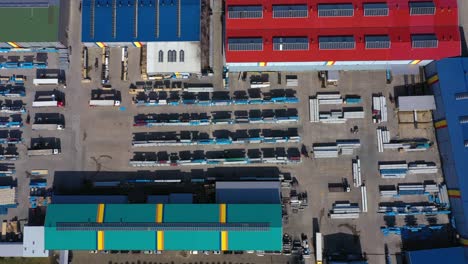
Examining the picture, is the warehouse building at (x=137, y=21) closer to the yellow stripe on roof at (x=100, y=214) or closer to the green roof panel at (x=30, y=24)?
the green roof panel at (x=30, y=24)

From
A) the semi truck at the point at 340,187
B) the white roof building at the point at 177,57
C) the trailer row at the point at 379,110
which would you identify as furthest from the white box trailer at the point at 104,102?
the trailer row at the point at 379,110

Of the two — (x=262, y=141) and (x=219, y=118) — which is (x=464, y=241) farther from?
(x=219, y=118)

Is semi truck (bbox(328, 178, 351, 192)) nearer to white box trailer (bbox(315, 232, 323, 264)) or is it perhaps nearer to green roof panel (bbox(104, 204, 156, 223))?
white box trailer (bbox(315, 232, 323, 264))

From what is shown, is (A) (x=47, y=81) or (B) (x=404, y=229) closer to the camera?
(B) (x=404, y=229)

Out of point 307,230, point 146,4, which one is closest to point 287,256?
point 307,230

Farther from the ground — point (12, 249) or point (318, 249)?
point (12, 249)

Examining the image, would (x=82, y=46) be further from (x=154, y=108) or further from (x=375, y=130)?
(x=375, y=130)

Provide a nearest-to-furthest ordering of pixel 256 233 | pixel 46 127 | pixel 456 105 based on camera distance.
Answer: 1. pixel 256 233
2. pixel 456 105
3. pixel 46 127

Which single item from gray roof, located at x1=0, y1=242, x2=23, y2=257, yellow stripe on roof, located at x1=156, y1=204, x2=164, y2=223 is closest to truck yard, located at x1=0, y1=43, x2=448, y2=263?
gray roof, located at x1=0, y1=242, x2=23, y2=257

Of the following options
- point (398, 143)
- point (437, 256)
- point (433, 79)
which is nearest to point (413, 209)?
point (437, 256)
